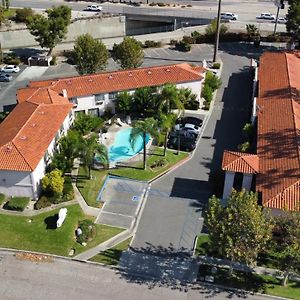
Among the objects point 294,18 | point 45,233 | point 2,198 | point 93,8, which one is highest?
point 294,18

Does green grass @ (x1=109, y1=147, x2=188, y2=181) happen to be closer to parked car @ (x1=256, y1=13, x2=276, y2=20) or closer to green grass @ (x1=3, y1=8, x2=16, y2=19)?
green grass @ (x1=3, y1=8, x2=16, y2=19)

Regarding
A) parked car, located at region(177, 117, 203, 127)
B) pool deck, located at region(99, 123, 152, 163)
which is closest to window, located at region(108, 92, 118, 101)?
pool deck, located at region(99, 123, 152, 163)

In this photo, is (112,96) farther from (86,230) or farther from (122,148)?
(86,230)

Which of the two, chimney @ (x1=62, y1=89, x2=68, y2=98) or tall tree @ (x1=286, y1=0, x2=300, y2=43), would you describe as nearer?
chimney @ (x1=62, y1=89, x2=68, y2=98)

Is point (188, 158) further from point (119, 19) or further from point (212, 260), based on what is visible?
point (119, 19)

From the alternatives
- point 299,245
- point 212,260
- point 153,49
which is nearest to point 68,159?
point 212,260

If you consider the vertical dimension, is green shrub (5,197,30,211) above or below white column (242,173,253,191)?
below

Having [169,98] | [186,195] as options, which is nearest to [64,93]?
[169,98]
